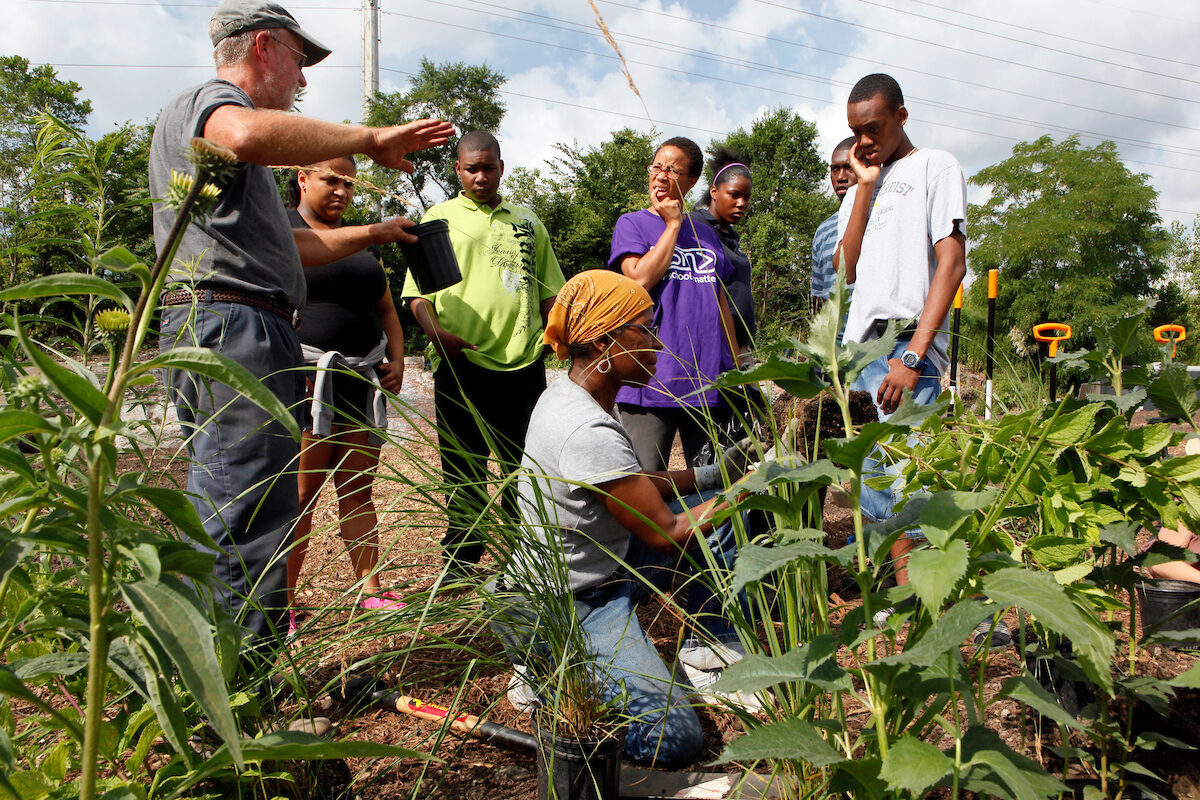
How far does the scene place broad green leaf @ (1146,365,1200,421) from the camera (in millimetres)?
1306

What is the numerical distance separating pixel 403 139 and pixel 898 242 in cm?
179

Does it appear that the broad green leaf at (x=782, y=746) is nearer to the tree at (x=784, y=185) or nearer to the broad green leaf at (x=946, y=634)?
the broad green leaf at (x=946, y=634)

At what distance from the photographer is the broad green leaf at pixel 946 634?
0.82 meters

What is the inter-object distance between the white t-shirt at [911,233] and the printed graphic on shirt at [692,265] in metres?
0.82

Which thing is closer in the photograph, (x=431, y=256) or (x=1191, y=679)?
(x=1191, y=679)

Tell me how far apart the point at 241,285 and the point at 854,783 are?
6.27 feet

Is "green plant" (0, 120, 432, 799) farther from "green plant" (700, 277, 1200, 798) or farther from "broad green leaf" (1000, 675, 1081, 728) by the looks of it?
"broad green leaf" (1000, 675, 1081, 728)

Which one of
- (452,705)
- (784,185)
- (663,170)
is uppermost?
(784,185)

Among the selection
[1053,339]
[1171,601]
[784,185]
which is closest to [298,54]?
[1053,339]

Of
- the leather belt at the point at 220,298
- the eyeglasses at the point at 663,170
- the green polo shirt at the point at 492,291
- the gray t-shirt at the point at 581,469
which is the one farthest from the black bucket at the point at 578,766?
the eyeglasses at the point at 663,170

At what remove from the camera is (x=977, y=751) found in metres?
0.93

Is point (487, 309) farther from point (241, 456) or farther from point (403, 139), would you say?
point (241, 456)

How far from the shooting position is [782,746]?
95 centimetres

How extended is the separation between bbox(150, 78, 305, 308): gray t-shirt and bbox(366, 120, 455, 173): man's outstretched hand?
0.33m
